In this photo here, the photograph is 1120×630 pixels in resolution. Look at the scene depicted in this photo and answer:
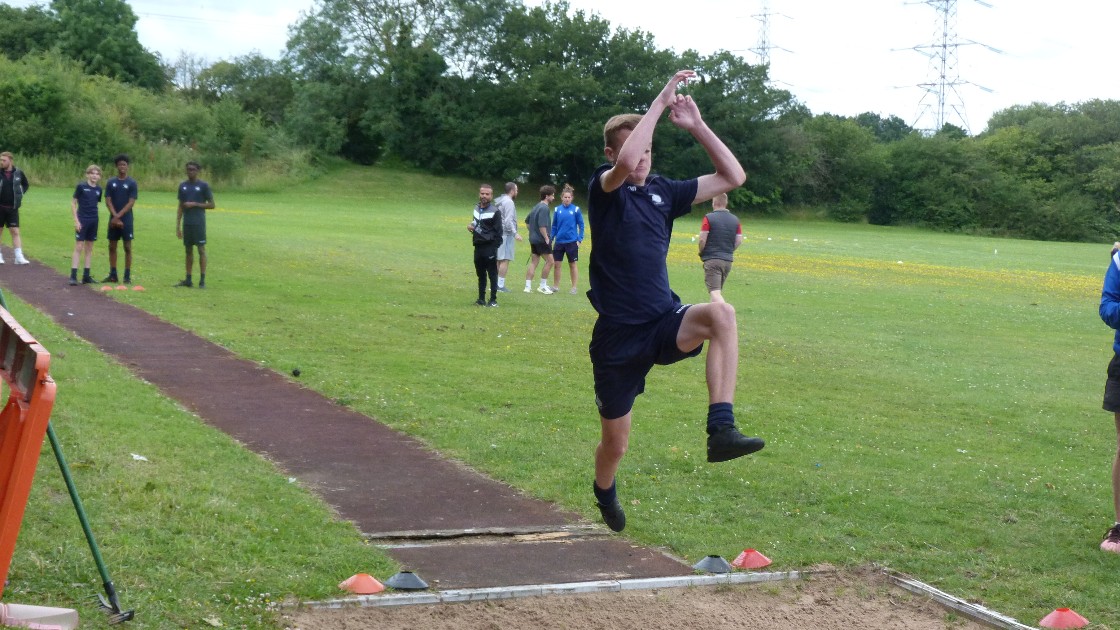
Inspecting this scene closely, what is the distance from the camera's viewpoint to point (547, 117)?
78875 millimetres

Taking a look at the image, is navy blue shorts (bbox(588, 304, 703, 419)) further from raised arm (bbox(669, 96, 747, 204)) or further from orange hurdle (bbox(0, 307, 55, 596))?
orange hurdle (bbox(0, 307, 55, 596))

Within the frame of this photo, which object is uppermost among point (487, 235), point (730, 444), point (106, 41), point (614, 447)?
point (106, 41)

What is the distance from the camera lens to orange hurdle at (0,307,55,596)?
15.2 feet

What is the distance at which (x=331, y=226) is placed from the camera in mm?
42188

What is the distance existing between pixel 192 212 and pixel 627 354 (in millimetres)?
16176

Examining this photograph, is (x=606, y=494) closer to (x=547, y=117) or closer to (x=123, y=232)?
(x=123, y=232)

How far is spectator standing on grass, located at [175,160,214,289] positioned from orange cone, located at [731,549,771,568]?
15471mm

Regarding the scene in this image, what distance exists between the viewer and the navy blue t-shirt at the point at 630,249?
608 cm

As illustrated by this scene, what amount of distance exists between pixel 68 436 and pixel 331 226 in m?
34.3

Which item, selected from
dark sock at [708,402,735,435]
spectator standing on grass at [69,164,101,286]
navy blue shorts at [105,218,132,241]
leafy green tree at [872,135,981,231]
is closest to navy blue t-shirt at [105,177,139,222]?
navy blue shorts at [105,218,132,241]

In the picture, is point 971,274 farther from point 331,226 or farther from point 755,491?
point 755,491

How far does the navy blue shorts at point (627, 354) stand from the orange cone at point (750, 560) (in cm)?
136

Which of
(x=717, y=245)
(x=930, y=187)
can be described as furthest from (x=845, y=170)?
(x=717, y=245)

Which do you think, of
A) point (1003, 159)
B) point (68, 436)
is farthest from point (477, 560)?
point (1003, 159)
